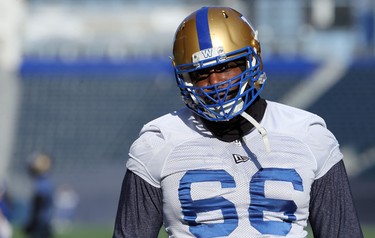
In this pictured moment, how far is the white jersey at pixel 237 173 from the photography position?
3221 millimetres

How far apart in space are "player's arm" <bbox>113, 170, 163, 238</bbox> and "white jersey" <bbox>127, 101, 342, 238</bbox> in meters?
0.03

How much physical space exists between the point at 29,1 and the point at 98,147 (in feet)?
25.2

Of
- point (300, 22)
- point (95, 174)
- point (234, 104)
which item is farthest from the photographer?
point (300, 22)

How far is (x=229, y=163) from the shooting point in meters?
3.29

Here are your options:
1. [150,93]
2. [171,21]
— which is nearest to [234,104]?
[150,93]

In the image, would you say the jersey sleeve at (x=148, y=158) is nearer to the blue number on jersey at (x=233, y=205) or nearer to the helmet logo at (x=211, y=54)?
the blue number on jersey at (x=233, y=205)

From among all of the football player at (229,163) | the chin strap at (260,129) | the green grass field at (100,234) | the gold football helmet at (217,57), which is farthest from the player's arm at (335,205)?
the green grass field at (100,234)

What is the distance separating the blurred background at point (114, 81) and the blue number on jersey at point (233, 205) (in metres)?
19.8

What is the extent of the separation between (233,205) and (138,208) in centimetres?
31

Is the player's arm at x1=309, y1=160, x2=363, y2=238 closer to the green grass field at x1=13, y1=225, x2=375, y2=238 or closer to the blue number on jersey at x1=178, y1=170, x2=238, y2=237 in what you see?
the blue number on jersey at x1=178, y1=170, x2=238, y2=237

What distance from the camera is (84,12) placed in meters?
33.7

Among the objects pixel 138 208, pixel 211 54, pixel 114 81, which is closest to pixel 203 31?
pixel 211 54

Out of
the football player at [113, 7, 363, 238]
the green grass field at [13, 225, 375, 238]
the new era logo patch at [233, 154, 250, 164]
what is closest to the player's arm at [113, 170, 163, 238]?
the football player at [113, 7, 363, 238]

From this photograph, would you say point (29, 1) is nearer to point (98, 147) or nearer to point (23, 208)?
point (98, 147)
